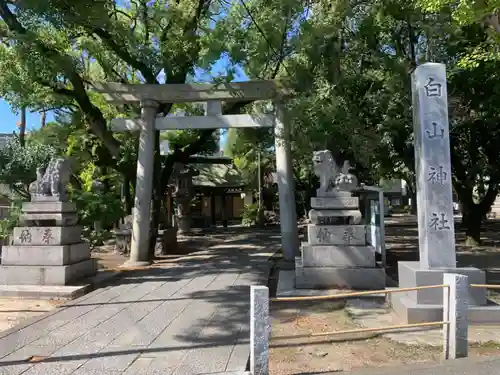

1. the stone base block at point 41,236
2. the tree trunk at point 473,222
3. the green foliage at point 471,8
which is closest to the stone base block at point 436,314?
the green foliage at point 471,8

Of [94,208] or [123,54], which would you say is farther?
[94,208]

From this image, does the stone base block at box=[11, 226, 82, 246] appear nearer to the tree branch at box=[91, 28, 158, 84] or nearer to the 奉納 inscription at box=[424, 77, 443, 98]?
the tree branch at box=[91, 28, 158, 84]

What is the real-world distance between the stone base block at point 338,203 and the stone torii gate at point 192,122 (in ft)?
11.9

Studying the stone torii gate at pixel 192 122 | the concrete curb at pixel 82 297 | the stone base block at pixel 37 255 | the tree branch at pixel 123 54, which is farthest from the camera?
the stone torii gate at pixel 192 122

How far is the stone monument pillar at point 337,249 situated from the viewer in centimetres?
881

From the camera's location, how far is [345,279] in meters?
8.81

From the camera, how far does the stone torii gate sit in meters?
12.5

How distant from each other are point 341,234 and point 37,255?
6056 mm

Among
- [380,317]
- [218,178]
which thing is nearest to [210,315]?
[380,317]

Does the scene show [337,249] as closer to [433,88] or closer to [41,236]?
[433,88]

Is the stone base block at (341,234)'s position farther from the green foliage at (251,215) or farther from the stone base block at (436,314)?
the green foliage at (251,215)

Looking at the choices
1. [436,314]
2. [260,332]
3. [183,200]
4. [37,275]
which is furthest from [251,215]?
[260,332]

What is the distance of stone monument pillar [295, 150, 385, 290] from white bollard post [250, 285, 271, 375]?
15.2 feet

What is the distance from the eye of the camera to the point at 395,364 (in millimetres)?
4832
